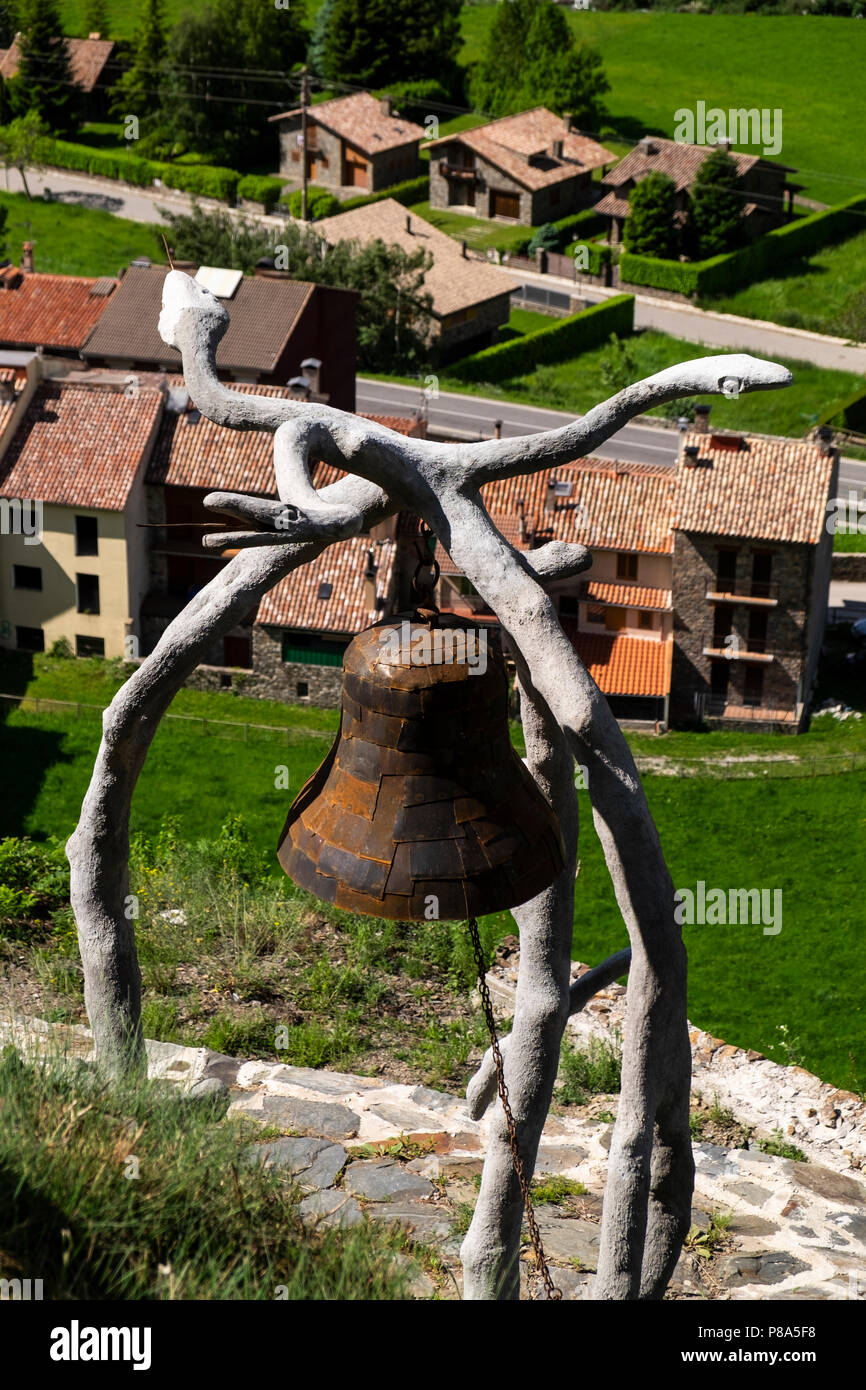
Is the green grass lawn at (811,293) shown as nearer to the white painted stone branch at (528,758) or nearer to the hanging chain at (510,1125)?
the white painted stone branch at (528,758)

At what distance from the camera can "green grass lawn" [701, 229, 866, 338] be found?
81.7 meters

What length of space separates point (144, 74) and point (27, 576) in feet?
189

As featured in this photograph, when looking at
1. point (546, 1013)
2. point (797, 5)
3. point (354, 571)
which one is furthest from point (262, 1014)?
point (797, 5)

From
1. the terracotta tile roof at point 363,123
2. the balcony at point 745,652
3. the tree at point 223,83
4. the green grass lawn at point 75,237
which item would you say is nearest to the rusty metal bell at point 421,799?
the balcony at point 745,652

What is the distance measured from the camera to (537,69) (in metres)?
102

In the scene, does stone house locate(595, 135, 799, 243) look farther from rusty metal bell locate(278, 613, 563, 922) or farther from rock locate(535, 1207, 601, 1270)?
rusty metal bell locate(278, 613, 563, 922)

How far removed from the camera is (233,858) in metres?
28.1

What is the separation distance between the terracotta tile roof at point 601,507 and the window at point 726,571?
1.46 m

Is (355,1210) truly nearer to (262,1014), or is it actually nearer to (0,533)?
(262,1014)

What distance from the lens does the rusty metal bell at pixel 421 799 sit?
1102 cm

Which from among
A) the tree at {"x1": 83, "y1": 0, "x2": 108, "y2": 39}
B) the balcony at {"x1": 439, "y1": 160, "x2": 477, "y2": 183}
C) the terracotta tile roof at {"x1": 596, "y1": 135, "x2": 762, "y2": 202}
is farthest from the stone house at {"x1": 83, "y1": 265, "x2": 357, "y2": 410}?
the tree at {"x1": 83, "y1": 0, "x2": 108, "y2": 39}

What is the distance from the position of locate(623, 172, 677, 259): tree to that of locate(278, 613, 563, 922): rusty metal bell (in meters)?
76.5

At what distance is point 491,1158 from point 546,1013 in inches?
45.6
